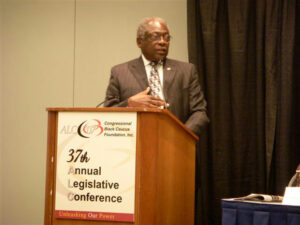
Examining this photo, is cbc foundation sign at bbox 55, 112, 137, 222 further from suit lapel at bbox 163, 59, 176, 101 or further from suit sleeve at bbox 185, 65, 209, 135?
suit lapel at bbox 163, 59, 176, 101

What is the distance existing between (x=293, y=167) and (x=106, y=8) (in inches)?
88.9

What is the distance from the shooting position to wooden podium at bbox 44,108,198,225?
2406 mm

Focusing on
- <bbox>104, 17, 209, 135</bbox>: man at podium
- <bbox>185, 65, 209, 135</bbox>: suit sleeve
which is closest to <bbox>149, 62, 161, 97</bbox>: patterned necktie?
<bbox>104, 17, 209, 135</bbox>: man at podium

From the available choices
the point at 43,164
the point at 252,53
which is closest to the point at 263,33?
the point at 252,53

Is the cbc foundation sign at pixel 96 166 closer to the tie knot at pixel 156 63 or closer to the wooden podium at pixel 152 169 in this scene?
the wooden podium at pixel 152 169

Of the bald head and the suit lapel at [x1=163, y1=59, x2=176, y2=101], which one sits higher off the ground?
the bald head

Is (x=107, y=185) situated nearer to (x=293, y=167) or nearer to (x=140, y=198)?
(x=140, y=198)

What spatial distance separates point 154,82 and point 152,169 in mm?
1250

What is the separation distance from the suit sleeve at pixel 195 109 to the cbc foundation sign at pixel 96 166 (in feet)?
2.98

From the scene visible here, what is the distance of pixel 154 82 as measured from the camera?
3562 millimetres

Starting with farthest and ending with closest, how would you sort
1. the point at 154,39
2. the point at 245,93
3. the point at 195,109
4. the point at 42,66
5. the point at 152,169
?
the point at 42,66 < the point at 245,93 < the point at 154,39 < the point at 195,109 < the point at 152,169

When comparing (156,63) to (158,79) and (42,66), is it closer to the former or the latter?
(158,79)

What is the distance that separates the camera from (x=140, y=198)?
240cm

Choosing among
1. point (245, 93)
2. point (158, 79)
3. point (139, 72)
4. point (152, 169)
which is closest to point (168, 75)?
point (158, 79)
